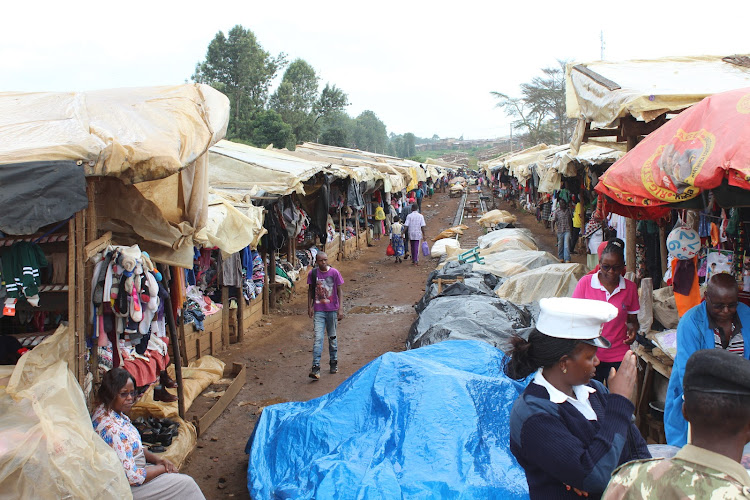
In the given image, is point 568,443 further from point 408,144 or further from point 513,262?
point 408,144

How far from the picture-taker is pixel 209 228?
7676 mm

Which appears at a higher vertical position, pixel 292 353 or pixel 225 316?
pixel 225 316

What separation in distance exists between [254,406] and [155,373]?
6.08 ft

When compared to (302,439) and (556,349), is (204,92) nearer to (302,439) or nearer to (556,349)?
(302,439)

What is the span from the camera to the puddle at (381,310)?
12.3m

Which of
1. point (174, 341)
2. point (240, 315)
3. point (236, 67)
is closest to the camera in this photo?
point (174, 341)

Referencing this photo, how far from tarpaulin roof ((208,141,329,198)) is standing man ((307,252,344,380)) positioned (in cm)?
258

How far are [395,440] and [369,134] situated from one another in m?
78.5

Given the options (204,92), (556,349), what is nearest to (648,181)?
(556,349)

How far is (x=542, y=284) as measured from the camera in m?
10.4

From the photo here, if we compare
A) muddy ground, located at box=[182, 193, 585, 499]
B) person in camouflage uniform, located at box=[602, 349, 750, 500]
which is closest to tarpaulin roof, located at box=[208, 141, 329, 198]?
muddy ground, located at box=[182, 193, 585, 499]

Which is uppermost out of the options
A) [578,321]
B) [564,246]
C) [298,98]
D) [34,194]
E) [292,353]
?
[298,98]

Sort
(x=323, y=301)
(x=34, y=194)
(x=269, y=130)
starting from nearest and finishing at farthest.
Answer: (x=34, y=194) < (x=323, y=301) < (x=269, y=130)

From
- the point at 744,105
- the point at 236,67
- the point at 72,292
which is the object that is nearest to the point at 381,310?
the point at 72,292
